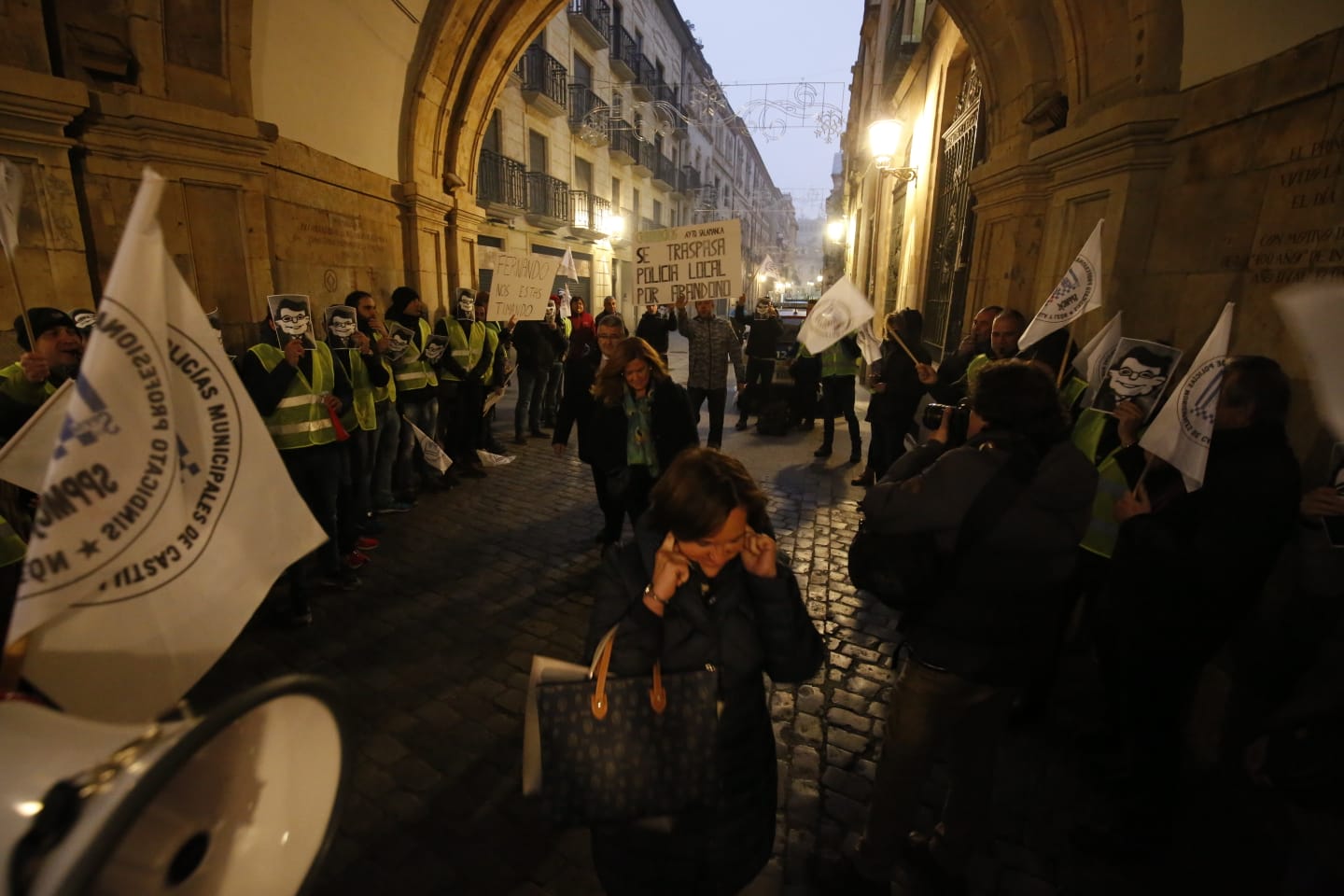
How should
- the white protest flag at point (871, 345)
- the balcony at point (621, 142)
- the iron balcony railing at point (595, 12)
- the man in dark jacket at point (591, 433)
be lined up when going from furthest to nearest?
1. the balcony at point (621, 142)
2. the iron balcony railing at point (595, 12)
3. the white protest flag at point (871, 345)
4. the man in dark jacket at point (591, 433)

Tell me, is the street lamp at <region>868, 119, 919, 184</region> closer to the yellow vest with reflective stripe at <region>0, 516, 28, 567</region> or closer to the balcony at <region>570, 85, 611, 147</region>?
the balcony at <region>570, 85, 611, 147</region>

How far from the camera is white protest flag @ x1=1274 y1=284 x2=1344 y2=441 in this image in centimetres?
141

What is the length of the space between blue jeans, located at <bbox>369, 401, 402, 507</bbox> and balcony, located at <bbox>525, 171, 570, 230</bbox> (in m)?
14.0

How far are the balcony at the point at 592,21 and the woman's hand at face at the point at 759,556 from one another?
22.3 meters

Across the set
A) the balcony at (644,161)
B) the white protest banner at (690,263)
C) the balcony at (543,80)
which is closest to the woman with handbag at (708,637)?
the white protest banner at (690,263)

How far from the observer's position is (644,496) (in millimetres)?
4234

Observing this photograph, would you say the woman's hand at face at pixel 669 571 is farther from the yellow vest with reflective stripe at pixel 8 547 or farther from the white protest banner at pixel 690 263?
the white protest banner at pixel 690 263

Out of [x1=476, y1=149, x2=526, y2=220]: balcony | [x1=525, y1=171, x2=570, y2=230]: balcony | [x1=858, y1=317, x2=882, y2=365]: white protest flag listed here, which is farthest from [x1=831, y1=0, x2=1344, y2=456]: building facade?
[x1=525, y1=171, x2=570, y2=230]: balcony

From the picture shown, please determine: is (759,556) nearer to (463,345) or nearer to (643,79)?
(463,345)

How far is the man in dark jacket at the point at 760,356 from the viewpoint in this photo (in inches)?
343

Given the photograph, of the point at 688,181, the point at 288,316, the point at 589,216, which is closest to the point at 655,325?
the point at 288,316

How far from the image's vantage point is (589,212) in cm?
2172

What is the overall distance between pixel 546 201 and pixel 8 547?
59.9 feet

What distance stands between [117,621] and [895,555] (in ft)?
6.01
